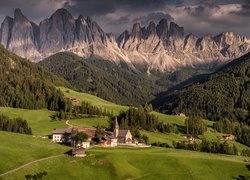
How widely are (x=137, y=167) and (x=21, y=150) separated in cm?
3648

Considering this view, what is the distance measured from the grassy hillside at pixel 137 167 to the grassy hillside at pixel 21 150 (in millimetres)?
6680

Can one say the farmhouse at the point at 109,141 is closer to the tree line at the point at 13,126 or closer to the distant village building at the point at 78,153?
the distant village building at the point at 78,153

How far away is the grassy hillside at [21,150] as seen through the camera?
12544cm

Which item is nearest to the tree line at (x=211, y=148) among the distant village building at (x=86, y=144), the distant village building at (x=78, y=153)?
the distant village building at (x=86, y=144)

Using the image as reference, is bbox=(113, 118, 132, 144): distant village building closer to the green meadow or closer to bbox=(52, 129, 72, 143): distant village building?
bbox=(52, 129, 72, 143): distant village building

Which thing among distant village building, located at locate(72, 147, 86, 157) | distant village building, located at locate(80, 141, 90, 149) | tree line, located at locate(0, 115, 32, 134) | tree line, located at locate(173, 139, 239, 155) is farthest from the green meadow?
tree line, located at locate(0, 115, 32, 134)

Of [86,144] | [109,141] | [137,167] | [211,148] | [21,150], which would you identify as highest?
[109,141]

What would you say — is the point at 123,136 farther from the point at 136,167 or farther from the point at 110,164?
the point at 110,164

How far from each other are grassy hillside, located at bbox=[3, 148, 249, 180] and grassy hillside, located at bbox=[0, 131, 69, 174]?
6.68m

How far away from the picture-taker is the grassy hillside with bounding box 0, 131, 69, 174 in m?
125

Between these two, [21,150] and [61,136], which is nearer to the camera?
[21,150]

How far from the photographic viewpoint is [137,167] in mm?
135125

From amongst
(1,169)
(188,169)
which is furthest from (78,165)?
(188,169)

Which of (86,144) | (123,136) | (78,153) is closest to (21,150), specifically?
(78,153)
